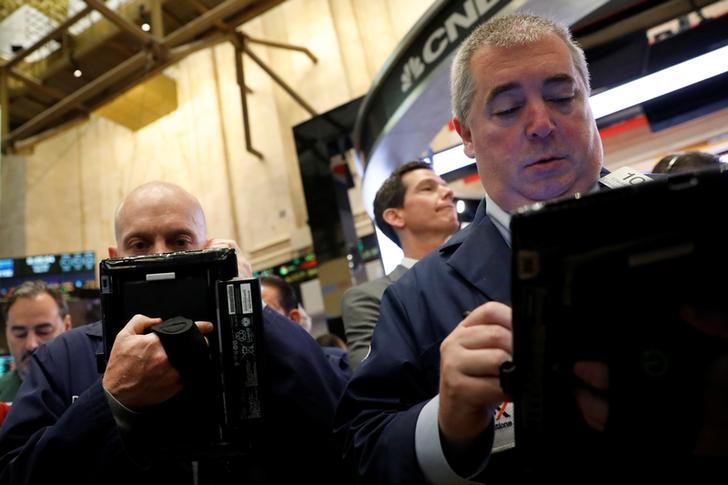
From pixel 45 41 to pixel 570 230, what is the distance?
9.66 metres

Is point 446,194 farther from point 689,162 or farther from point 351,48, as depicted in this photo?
point 351,48

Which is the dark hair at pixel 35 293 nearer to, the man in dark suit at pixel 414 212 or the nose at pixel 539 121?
the man in dark suit at pixel 414 212

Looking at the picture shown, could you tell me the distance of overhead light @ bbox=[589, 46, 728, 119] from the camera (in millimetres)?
2307

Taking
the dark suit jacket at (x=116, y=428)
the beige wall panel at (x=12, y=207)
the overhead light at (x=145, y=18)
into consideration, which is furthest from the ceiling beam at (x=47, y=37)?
the dark suit jacket at (x=116, y=428)

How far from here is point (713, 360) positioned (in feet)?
1.77

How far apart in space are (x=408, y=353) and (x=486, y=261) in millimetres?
227

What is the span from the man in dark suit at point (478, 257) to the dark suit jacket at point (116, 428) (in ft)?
0.86

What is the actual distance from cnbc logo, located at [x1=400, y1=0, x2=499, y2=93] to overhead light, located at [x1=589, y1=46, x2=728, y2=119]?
612 millimetres

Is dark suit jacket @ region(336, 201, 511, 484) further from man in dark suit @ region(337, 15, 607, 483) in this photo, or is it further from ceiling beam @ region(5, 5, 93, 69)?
ceiling beam @ region(5, 5, 93, 69)

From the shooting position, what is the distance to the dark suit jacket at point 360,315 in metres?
2.04

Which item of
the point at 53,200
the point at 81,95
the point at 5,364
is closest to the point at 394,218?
the point at 5,364

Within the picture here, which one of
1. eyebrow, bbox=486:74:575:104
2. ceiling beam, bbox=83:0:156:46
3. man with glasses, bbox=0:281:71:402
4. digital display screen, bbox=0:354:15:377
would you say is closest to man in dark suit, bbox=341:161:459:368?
eyebrow, bbox=486:74:575:104

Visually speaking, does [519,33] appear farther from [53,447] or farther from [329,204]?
[329,204]

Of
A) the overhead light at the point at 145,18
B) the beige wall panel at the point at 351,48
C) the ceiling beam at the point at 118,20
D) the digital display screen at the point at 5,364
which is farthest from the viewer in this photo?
the overhead light at the point at 145,18
